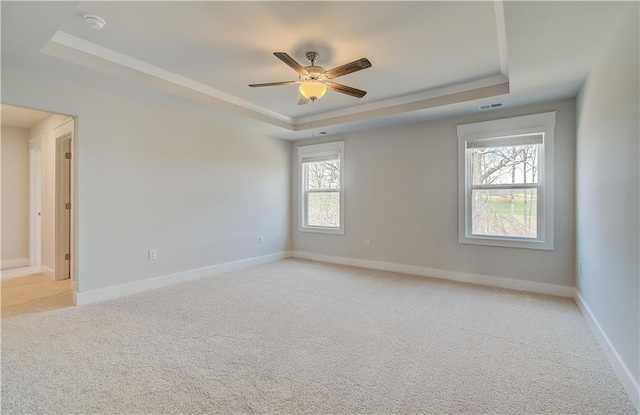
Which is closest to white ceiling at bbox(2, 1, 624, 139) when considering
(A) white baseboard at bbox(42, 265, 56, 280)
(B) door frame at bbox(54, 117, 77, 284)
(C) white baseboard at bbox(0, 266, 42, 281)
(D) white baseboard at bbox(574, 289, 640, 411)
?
(B) door frame at bbox(54, 117, 77, 284)

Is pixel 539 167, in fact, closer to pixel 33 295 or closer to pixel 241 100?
pixel 241 100

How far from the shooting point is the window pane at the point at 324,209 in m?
5.78

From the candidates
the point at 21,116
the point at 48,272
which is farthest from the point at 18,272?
the point at 21,116

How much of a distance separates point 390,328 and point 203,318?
180 centimetres

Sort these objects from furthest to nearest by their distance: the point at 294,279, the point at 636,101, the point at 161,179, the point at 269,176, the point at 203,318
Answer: the point at 269,176
the point at 294,279
the point at 161,179
the point at 203,318
the point at 636,101

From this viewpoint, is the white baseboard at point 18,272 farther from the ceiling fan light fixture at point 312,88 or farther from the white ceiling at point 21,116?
the ceiling fan light fixture at point 312,88

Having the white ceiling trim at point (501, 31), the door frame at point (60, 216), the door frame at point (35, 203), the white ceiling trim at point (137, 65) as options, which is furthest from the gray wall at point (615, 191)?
the door frame at point (35, 203)

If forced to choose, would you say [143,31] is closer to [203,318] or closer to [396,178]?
[203,318]

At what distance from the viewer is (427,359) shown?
2215mm

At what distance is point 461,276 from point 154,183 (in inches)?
176

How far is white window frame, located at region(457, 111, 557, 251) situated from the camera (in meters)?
3.76

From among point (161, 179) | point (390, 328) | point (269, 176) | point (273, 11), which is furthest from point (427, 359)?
point (269, 176)

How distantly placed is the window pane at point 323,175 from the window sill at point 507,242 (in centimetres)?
245

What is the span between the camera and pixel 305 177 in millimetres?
6188
